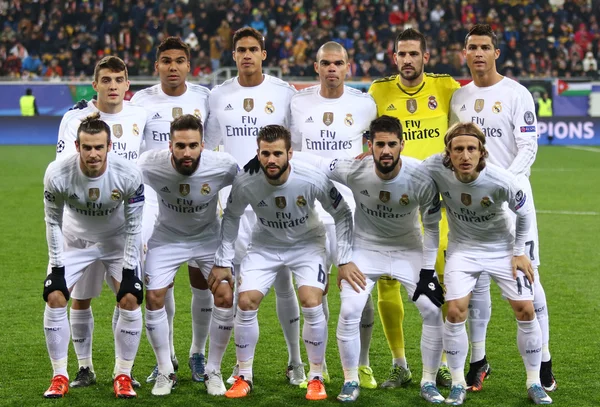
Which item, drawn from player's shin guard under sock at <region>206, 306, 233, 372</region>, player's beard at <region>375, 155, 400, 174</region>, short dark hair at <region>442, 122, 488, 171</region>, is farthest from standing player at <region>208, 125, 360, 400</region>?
short dark hair at <region>442, 122, 488, 171</region>

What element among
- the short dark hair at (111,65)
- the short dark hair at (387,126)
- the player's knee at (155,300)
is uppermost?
the short dark hair at (111,65)

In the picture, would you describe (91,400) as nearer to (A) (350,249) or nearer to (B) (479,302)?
(A) (350,249)

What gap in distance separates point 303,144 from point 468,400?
7.56ft

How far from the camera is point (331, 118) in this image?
706 centimetres

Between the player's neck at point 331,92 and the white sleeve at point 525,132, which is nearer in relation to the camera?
the white sleeve at point 525,132

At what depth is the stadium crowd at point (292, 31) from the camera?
28.5 metres

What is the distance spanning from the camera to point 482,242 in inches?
245

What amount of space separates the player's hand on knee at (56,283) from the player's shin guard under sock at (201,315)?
1076 mm

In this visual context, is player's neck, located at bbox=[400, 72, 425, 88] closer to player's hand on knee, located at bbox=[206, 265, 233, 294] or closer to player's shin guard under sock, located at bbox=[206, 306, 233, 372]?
player's hand on knee, located at bbox=[206, 265, 233, 294]

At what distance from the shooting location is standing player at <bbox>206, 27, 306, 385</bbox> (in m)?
7.09

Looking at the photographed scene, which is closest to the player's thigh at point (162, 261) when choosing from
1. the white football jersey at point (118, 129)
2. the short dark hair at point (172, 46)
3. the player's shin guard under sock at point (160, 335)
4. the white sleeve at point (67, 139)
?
the player's shin guard under sock at point (160, 335)

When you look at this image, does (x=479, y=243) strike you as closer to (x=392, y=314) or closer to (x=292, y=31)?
(x=392, y=314)

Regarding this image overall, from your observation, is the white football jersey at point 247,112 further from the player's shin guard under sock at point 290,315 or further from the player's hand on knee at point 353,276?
the player's hand on knee at point 353,276

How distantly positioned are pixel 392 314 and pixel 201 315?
142cm
